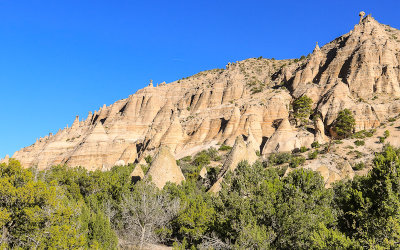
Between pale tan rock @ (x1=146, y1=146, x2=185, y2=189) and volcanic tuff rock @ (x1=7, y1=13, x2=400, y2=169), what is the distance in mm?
25068

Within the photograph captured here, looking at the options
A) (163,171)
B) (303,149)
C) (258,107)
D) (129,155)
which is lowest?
(163,171)

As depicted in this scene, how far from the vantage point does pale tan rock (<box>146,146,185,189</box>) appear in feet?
99.8

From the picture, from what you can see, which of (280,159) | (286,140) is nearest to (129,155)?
(286,140)

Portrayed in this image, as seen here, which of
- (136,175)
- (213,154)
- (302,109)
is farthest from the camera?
(302,109)

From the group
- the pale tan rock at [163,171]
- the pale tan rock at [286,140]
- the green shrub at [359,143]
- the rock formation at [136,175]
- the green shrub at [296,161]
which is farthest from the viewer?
the pale tan rock at [286,140]

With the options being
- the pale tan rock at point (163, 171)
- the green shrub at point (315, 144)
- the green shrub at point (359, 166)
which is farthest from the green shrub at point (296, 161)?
the pale tan rock at point (163, 171)

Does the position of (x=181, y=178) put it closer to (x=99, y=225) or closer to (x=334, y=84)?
(x=99, y=225)

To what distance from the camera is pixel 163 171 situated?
30891mm

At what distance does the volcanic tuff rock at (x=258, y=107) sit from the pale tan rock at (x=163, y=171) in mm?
25068

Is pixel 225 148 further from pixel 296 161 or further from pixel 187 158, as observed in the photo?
pixel 296 161

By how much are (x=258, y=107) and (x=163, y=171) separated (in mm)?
39644

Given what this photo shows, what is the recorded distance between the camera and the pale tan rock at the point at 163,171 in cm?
3042

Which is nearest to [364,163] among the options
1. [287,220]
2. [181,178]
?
[181,178]

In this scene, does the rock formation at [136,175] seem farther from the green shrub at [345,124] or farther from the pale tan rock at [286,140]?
the green shrub at [345,124]
